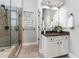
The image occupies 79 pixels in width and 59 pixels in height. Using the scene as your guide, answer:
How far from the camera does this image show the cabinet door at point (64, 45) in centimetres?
317

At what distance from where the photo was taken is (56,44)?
3068 mm

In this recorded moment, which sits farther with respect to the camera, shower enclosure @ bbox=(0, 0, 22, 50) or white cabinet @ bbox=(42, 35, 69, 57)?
shower enclosure @ bbox=(0, 0, 22, 50)

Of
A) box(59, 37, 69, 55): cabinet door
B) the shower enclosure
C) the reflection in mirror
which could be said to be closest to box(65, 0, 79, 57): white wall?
box(59, 37, 69, 55): cabinet door

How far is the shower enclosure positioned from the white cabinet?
1.74 meters

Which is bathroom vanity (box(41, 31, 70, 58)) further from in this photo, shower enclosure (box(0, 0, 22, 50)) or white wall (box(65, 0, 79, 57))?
shower enclosure (box(0, 0, 22, 50))

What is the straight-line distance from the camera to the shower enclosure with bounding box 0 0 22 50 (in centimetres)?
388

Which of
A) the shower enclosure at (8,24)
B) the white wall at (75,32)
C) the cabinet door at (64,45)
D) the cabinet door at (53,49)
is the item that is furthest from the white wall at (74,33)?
the shower enclosure at (8,24)

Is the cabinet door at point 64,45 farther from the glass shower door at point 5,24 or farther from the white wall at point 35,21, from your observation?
the white wall at point 35,21

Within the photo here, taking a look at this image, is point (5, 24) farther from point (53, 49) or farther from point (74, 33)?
point (74, 33)

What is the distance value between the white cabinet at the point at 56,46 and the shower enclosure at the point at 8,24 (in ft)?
5.71

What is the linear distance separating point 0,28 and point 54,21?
2.32m

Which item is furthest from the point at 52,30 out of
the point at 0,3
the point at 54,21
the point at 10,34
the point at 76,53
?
the point at 0,3

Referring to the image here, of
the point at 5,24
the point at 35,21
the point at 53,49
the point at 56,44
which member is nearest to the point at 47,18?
the point at 56,44

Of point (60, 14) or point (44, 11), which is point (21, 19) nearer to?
point (44, 11)
